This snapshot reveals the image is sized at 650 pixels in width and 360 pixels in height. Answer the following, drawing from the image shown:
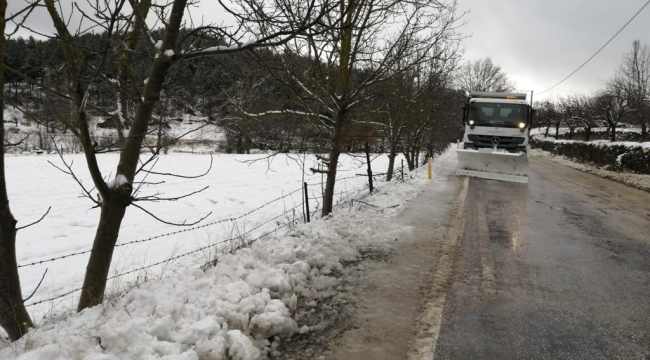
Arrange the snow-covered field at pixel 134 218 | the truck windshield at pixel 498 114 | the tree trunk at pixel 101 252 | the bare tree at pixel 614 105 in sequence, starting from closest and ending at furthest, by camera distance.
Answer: the tree trunk at pixel 101 252 → the snow-covered field at pixel 134 218 → the truck windshield at pixel 498 114 → the bare tree at pixel 614 105

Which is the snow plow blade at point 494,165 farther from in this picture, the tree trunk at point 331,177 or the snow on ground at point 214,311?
the snow on ground at point 214,311

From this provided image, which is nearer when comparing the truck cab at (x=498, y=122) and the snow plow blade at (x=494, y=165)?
the snow plow blade at (x=494, y=165)

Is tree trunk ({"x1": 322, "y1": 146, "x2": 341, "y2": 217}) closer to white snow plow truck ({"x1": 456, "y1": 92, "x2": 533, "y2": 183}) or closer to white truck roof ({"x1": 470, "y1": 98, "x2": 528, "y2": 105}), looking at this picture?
white snow plow truck ({"x1": 456, "y1": 92, "x2": 533, "y2": 183})

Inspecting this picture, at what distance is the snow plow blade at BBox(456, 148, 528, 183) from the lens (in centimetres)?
1445

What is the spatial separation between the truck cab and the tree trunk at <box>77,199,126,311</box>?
46.0 feet

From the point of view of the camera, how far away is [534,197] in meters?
11.3

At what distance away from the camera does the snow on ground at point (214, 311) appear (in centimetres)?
283

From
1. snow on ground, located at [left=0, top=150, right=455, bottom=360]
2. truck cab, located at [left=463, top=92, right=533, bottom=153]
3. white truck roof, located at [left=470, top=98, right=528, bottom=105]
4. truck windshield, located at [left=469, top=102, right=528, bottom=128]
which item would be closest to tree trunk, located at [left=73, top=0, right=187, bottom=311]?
snow on ground, located at [left=0, top=150, right=455, bottom=360]

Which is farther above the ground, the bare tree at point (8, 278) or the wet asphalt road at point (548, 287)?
the bare tree at point (8, 278)

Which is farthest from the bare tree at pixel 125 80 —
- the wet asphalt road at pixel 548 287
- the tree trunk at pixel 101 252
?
the wet asphalt road at pixel 548 287

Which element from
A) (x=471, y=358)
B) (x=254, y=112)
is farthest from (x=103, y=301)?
(x=254, y=112)

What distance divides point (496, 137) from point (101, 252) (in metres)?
14.4

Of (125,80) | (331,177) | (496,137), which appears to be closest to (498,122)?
(496,137)

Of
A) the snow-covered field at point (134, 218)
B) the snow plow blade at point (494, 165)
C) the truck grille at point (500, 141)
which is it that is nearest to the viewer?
the snow-covered field at point (134, 218)
